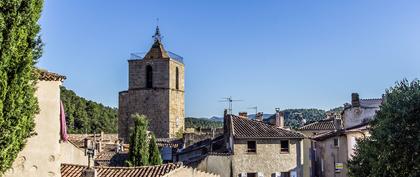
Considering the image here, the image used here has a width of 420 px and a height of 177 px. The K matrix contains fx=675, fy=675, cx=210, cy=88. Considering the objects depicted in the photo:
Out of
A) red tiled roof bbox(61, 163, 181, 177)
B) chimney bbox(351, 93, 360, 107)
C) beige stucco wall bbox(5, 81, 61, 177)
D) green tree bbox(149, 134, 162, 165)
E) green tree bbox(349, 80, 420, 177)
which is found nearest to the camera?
beige stucco wall bbox(5, 81, 61, 177)

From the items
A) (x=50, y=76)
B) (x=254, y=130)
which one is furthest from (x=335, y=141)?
(x=50, y=76)

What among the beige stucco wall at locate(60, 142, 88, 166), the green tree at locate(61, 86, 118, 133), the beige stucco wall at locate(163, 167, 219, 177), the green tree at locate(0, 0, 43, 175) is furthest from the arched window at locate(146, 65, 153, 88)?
the green tree at locate(0, 0, 43, 175)

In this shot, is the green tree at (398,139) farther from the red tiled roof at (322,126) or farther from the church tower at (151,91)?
the church tower at (151,91)

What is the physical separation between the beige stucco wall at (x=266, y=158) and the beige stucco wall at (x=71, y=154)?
452 inches

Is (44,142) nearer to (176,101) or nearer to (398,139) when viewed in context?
(398,139)

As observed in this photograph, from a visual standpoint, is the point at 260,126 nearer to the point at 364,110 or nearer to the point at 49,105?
the point at 364,110

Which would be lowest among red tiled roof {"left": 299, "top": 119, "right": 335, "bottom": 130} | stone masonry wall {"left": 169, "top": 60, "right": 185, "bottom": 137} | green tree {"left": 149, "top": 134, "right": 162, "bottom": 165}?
green tree {"left": 149, "top": 134, "right": 162, "bottom": 165}

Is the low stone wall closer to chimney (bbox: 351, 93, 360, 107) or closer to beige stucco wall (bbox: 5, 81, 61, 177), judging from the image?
beige stucco wall (bbox: 5, 81, 61, 177)

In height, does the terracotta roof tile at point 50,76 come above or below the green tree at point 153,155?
above

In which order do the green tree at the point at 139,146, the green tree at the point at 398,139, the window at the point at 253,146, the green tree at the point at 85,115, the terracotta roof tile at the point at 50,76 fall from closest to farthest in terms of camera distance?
the terracotta roof tile at the point at 50,76 < the green tree at the point at 398,139 < the green tree at the point at 139,146 < the window at the point at 253,146 < the green tree at the point at 85,115

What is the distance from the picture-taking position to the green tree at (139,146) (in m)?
51.0

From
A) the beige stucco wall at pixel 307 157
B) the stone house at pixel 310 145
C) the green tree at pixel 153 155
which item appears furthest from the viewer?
the stone house at pixel 310 145

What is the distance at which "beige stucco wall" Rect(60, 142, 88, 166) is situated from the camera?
40.3 m

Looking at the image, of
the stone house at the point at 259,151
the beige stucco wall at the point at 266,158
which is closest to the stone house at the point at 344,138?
the stone house at the point at 259,151
